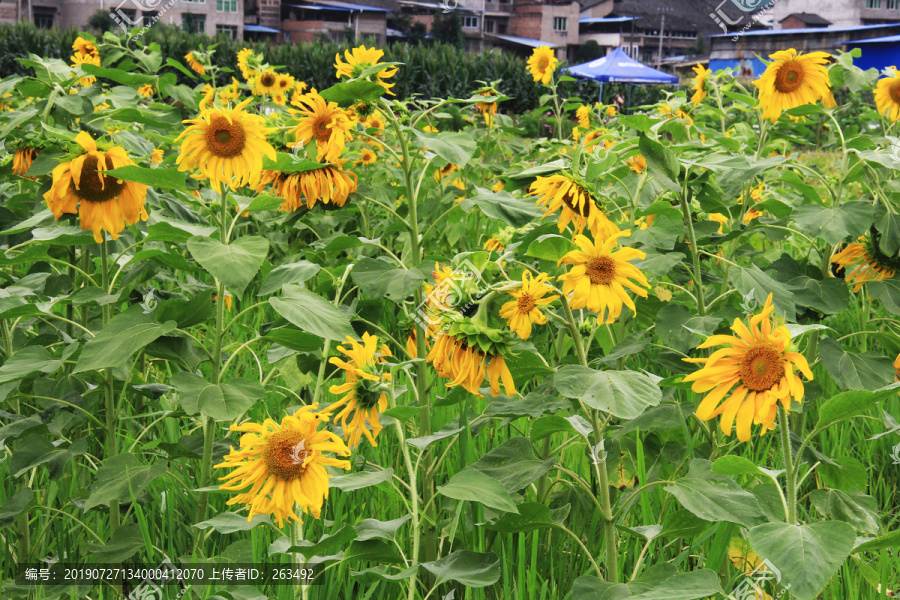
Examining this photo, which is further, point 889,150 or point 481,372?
point 889,150

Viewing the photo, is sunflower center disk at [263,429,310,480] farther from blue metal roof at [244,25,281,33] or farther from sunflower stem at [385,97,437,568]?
blue metal roof at [244,25,281,33]

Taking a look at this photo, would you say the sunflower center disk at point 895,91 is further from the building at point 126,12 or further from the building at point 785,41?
the building at point 126,12

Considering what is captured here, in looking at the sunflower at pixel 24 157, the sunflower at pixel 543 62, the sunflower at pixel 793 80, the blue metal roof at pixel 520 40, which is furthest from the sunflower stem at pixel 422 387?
the blue metal roof at pixel 520 40

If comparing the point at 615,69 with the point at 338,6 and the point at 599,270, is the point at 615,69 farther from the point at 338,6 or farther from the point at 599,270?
the point at 338,6

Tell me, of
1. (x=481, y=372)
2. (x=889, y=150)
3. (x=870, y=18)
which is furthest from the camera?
(x=870, y=18)

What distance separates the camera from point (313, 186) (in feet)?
6.18

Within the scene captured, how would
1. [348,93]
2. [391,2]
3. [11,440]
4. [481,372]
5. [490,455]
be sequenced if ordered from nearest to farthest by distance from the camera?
[481,372] < [490,455] < [348,93] < [11,440] < [391,2]

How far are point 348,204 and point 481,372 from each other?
1056 millimetres

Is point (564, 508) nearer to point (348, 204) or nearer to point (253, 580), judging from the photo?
point (253, 580)

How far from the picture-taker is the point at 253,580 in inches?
59.1

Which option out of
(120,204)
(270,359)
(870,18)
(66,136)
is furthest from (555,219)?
(870,18)

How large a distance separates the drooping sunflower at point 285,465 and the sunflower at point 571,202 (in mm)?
576

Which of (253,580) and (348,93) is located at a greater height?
(348,93)

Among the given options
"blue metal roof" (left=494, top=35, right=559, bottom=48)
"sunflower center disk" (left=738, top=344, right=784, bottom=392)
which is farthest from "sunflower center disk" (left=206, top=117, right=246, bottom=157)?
"blue metal roof" (left=494, top=35, right=559, bottom=48)
